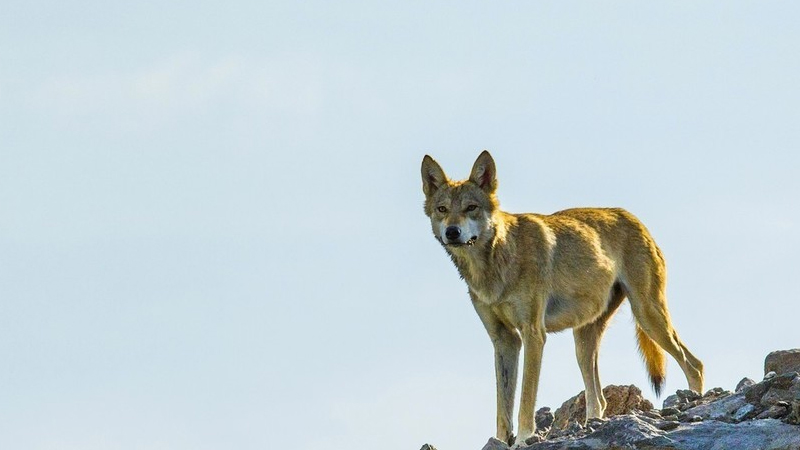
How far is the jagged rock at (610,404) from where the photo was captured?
1859 centimetres

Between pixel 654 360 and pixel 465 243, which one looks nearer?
pixel 465 243

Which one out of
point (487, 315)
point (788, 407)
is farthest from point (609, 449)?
point (487, 315)

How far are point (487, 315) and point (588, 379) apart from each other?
186cm

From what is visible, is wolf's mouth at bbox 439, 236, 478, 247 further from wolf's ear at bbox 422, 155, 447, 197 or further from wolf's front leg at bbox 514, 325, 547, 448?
wolf's front leg at bbox 514, 325, 547, 448

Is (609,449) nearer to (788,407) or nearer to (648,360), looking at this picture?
(788,407)

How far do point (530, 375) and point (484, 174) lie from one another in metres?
2.72

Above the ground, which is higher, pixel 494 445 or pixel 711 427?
pixel 494 445

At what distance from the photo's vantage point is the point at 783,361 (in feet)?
53.2

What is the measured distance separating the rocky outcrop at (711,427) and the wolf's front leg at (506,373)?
1.88 meters

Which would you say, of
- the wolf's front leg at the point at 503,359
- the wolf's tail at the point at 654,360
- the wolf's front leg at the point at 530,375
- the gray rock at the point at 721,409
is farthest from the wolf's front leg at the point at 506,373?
the gray rock at the point at 721,409

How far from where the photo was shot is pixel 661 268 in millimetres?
19531

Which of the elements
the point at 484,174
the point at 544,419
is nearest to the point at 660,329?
the point at 544,419

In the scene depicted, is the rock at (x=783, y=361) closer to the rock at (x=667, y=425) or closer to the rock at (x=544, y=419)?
the rock at (x=667, y=425)

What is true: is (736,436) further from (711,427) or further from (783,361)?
(783,361)
